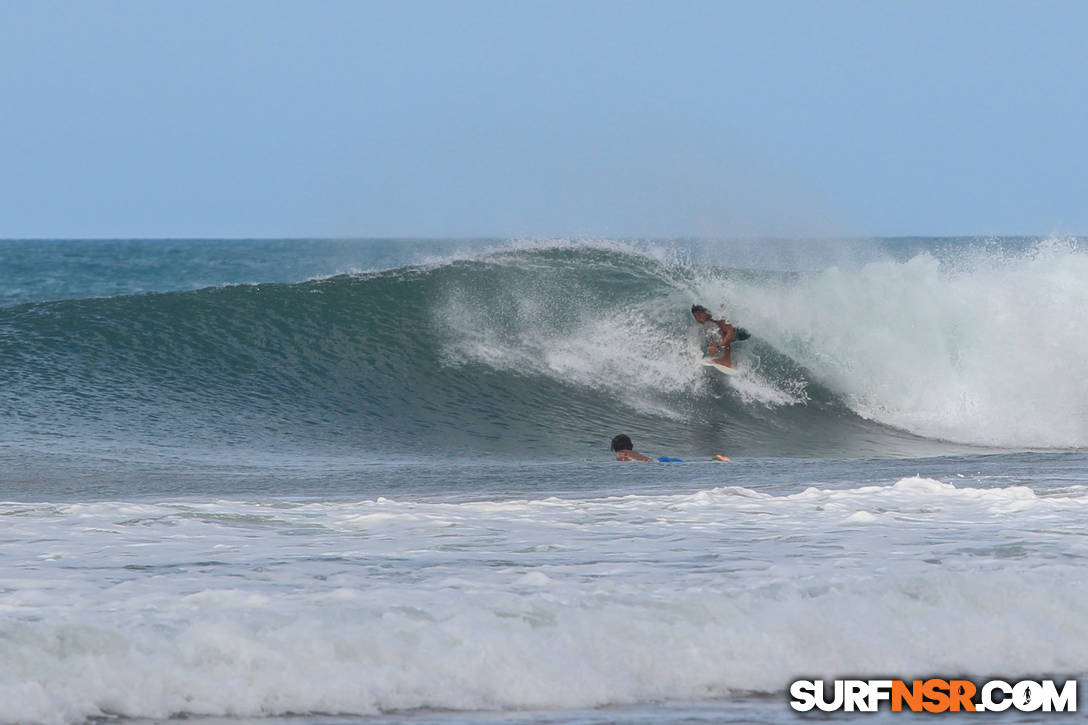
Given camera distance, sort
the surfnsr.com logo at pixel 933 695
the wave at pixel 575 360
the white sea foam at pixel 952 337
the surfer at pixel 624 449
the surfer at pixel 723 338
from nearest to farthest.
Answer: the surfnsr.com logo at pixel 933 695 < the surfer at pixel 624 449 < the wave at pixel 575 360 < the white sea foam at pixel 952 337 < the surfer at pixel 723 338

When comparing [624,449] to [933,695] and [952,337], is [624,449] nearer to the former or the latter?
[933,695]

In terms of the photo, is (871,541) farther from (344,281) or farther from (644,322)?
(344,281)

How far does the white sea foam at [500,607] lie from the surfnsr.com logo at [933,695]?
127 mm

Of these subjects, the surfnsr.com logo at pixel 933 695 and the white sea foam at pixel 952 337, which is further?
the white sea foam at pixel 952 337

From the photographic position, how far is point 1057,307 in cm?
1566

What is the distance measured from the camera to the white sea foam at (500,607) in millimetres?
4422

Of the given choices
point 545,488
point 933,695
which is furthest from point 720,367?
point 933,695

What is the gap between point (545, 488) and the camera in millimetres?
8734

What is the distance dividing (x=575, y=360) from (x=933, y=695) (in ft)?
36.6

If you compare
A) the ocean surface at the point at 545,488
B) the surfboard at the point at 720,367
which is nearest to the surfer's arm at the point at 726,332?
the surfboard at the point at 720,367

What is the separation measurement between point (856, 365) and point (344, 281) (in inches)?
291

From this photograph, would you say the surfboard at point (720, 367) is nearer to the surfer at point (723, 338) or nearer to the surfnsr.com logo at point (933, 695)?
the surfer at point (723, 338)

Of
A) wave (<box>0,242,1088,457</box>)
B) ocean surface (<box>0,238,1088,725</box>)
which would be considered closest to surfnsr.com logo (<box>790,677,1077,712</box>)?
ocean surface (<box>0,238,1088,725</box>)

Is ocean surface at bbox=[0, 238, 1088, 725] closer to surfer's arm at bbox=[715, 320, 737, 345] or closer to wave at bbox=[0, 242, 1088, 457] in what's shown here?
wave at bbox=[0, 242, 1088, 457]
